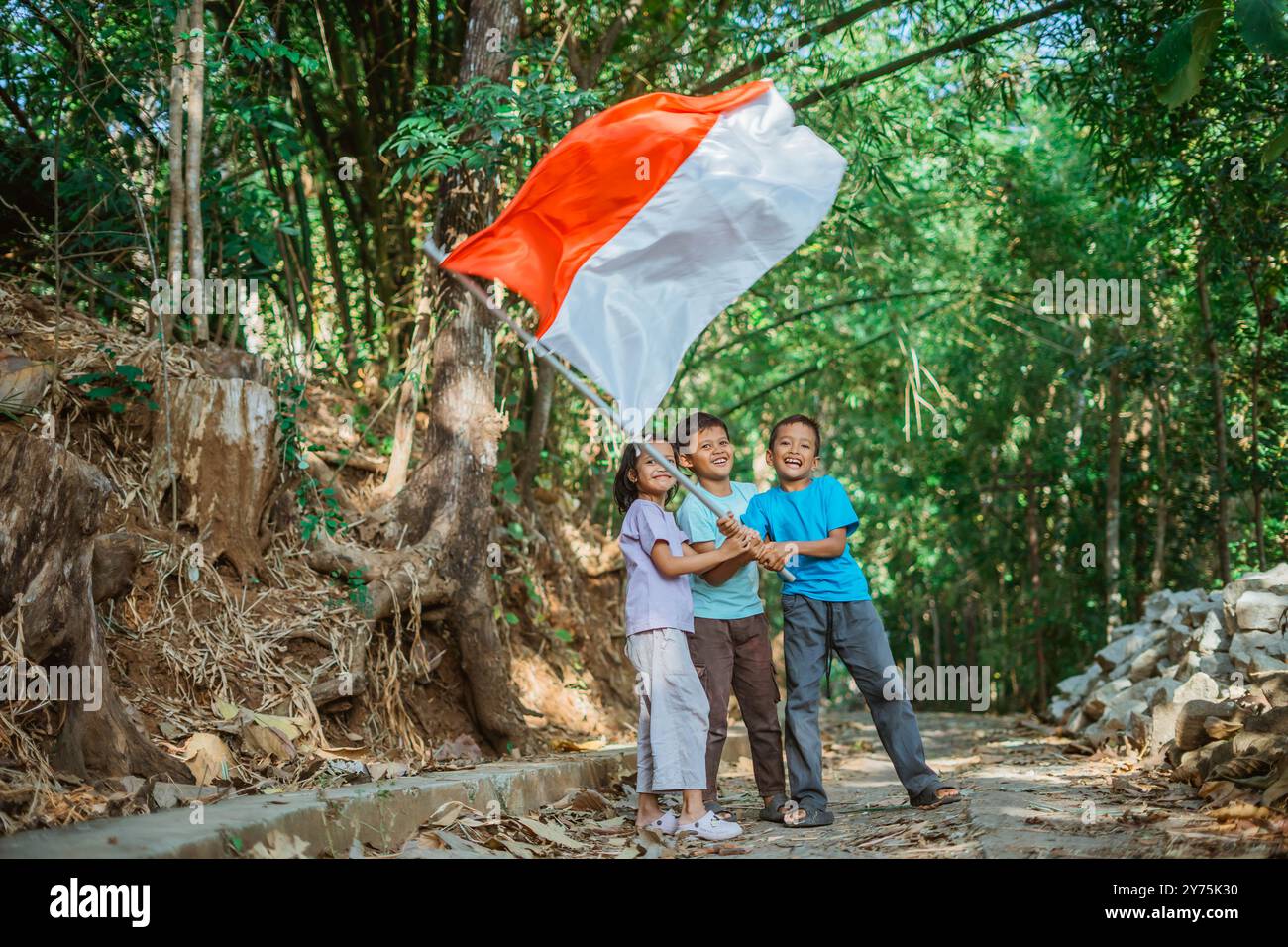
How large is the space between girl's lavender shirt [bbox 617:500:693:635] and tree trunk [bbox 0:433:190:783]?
6.12 ft

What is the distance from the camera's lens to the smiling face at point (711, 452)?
5059 mm

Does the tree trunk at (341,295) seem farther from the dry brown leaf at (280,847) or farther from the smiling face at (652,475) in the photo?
the dry brown leaf at (280,847)

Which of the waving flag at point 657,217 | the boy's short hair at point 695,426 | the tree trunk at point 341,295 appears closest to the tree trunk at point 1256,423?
the waving flag at point 657,217

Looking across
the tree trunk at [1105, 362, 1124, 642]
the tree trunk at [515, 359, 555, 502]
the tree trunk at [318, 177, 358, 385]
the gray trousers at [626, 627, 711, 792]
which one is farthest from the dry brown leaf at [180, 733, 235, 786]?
the tree trunk at [1105, 362, 1124, 642]

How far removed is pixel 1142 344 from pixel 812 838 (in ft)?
25.0

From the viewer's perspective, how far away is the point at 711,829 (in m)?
4.59

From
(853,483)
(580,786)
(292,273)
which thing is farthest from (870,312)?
(580,786)

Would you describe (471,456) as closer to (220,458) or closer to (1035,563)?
(220,458)

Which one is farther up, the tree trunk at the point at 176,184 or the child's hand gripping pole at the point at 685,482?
the tree trunk at the point at 176,184

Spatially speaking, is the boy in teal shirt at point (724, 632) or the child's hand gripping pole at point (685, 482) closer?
the child's hand gripping pole at point (685, 482)

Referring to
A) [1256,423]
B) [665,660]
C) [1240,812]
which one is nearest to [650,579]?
[665,660]

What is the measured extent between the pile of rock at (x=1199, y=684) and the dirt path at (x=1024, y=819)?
0.22m

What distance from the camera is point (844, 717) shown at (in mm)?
14609

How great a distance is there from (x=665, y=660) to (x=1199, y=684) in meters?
3.01
